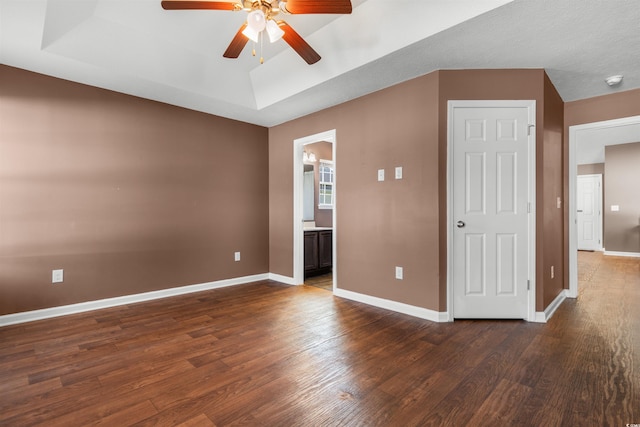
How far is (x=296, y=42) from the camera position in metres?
2.30

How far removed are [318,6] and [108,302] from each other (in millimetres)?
3584

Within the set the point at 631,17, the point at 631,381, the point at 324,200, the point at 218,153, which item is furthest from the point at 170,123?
the point at 631,381

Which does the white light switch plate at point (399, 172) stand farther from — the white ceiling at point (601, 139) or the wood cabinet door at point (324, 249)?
the white ceiling at point (601, 139)

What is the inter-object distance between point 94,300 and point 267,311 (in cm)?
188

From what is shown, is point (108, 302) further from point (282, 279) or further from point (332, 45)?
point (332, 45)

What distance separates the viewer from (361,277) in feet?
11.7

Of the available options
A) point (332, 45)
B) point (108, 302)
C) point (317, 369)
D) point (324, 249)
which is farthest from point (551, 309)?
point (108, 302)

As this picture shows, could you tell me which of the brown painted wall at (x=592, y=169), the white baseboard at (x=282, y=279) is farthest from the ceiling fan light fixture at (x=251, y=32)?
the brown painted wall at (x=592, y=169)

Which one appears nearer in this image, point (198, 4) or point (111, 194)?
point (198, 4)

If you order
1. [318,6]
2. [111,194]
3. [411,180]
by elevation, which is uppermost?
[318,6]

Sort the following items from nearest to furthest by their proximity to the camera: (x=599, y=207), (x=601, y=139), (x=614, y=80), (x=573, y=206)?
1. (x=614, y=80)
2. (x=573, y=206)
3. (x=601, y=139)
4. (x=599, y=207)

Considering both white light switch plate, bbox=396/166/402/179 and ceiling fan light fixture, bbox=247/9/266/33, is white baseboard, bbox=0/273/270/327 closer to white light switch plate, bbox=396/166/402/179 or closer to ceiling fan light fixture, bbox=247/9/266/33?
white light switch plate, bbox=396/166/402/179

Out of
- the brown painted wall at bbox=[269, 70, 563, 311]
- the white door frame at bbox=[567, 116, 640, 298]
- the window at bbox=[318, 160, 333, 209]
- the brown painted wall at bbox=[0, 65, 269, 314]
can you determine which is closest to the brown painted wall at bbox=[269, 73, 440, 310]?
the brown painted wall at bbox=[269, 70, 563, 311]

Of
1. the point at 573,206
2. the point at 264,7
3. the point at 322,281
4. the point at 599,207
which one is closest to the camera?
the point at 264,7
